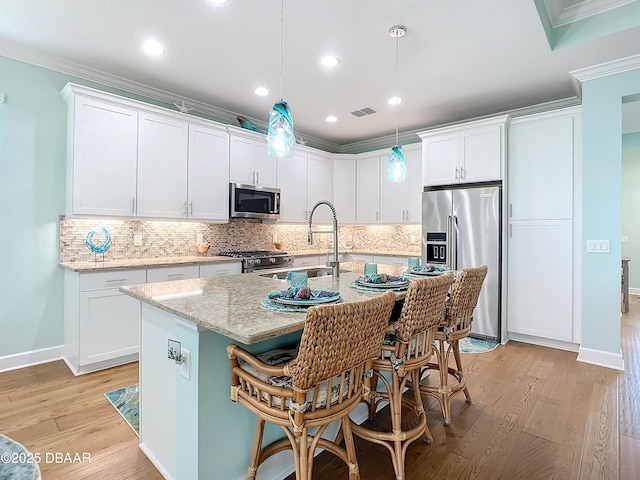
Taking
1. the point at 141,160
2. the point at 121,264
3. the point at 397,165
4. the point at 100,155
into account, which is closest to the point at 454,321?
the point at 397,165

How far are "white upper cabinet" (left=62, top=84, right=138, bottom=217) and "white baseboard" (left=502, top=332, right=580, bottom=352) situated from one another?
433 centimetres

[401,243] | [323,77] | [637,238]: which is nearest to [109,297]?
[323,77]

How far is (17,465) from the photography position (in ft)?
1.58

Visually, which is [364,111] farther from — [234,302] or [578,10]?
[234,302]

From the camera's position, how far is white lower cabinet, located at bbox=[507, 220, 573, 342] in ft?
11.7

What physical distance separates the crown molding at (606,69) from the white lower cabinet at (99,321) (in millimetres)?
4504

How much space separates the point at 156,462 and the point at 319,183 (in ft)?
14.0

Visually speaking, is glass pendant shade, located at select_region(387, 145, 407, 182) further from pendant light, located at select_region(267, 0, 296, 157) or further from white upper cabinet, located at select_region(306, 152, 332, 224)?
white upper cabinet, located at select_region(306, 152, 332, 224)

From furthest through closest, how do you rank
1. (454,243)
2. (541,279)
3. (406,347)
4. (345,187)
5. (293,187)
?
(345,187) < (293,187) < (454,243) < (541,279) < (406,347)

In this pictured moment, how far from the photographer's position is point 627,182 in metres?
6.21

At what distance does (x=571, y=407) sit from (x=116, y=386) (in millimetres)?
3373

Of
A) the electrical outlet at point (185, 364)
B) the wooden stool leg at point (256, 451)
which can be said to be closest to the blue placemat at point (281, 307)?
the electrical outlet at point (185, 364)

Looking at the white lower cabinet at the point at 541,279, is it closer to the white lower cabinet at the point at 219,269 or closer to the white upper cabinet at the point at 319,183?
the white upper cabinet at the point at 319,183

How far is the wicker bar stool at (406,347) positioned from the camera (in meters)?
1.61
